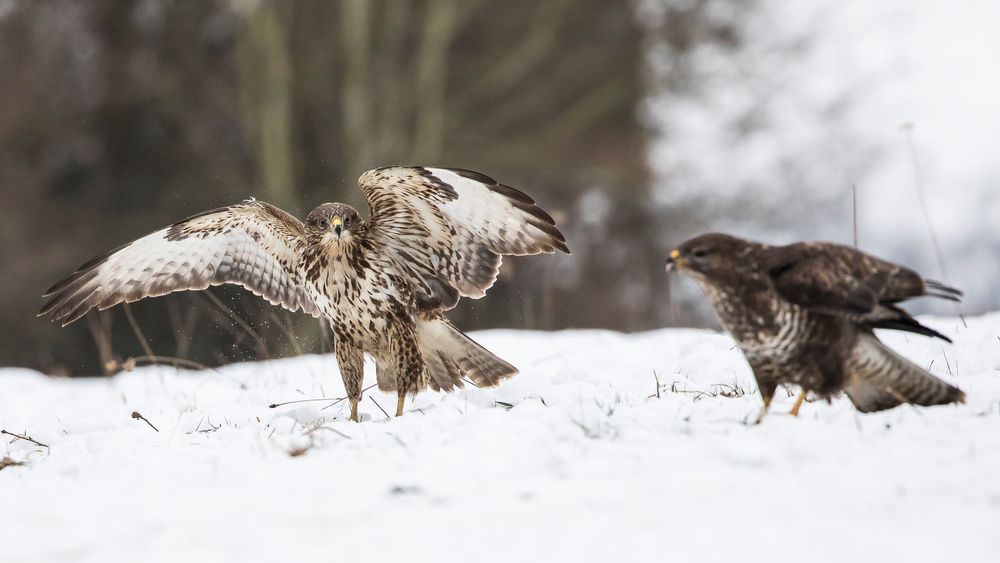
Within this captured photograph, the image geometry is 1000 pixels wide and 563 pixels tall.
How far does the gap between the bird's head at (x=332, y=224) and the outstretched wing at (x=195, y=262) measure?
0.23m

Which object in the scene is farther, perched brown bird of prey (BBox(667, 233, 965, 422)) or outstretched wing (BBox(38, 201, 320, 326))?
outstretched wing (BBox(38, 201, 320, 326))

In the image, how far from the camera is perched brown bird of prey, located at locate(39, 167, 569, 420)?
438 centimetres

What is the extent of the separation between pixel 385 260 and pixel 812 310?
6.82 ft

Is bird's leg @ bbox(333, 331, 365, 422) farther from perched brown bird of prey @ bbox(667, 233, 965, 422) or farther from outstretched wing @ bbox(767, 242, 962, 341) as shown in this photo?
outstretched wing @ bbox(767, 242, 962, 341)

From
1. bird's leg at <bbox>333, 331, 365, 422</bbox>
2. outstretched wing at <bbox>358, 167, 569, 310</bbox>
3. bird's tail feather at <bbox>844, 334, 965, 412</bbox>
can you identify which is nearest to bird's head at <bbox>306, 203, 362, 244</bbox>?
outstretched wing at <bbox>358, 167, 569, 310</bbox>

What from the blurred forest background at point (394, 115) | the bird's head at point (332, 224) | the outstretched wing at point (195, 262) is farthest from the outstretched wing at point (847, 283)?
the blurred forest background at point (394, 115)

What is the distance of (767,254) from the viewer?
3.30 metres

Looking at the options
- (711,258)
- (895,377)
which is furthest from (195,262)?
(895,377)

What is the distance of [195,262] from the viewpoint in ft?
16.4

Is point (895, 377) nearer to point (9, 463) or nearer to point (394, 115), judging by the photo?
point (9, 463)

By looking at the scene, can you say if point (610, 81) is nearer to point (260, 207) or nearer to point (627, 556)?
point (260, 207)

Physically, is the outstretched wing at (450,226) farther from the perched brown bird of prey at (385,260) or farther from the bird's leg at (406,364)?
the bird's leg at (406,364)

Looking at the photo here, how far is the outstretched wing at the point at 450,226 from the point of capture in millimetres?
4312

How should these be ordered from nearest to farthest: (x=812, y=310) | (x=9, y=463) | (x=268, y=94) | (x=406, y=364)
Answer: (x=812, y=310) → (x=9, y=463) → (x=406, y=364) → (x=268, y=94)
